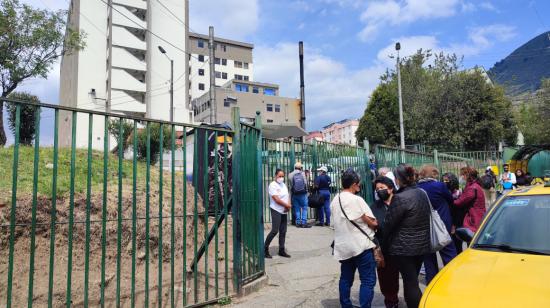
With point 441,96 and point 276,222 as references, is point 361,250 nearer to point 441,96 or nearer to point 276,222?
point 276,222

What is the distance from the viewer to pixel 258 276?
595cm

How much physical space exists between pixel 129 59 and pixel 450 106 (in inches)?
1204

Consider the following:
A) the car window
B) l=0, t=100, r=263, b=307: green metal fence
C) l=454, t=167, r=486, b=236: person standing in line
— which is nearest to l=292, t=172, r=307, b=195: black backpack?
l=0, t=100, r=263, b=307: green metal fence

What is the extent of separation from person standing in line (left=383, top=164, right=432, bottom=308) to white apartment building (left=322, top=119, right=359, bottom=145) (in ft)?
374

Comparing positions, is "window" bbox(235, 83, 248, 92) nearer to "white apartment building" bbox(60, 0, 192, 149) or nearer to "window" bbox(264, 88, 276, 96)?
Answer: "window" bbox(264, 88, 276, 96)

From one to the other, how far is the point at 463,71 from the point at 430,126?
5.02 meters

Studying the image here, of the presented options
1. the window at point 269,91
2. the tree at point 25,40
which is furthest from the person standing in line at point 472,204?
the window at point 269,91

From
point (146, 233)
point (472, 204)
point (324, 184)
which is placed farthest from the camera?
point (324, 184)

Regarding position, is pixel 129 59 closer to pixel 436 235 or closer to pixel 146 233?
pixel 146 233

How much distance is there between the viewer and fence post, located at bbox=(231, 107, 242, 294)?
536cm

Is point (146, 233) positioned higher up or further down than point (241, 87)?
further down

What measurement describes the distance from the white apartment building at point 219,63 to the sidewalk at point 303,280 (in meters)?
62.5

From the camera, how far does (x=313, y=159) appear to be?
11.6m

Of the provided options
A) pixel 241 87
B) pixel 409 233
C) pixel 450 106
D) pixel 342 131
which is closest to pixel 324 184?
pixel 409 233
